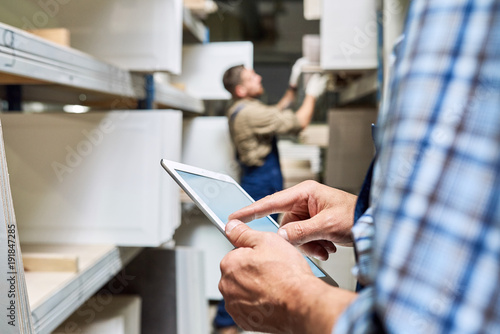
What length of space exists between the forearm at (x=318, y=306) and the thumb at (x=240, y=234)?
0.32 feet

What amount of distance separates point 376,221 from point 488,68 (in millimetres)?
126

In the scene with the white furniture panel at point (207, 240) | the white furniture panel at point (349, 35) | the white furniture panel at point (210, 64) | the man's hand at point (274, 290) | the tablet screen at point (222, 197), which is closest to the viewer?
the man's hand at point (274, 290)

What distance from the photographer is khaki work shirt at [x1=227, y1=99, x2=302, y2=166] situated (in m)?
2.17

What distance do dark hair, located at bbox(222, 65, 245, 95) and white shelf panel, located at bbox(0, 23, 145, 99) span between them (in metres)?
1.13

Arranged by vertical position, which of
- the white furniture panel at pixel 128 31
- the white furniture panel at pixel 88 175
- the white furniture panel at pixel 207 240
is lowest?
the white furniture panel at pixel 207 240

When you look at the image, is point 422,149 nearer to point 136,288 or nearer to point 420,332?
point 420,332

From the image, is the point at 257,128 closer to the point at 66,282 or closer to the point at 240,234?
the point at 66,282

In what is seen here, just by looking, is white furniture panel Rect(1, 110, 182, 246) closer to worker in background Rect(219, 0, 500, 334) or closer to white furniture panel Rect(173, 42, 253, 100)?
worker in background Rect(219, 0, 500, 334)

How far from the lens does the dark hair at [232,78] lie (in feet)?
7.69

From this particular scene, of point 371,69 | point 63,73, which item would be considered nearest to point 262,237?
point 63,73

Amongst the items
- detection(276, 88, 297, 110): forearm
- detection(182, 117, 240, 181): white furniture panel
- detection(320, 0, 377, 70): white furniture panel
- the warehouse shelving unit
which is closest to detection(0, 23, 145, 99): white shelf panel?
the warehouse shelving unit

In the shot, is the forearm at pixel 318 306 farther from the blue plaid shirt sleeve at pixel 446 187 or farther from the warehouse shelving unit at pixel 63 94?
the warehouse shelving unit at pixel 63 94

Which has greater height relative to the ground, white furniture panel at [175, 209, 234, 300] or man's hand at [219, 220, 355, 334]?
man's hand at [219, 220, 355, 334]

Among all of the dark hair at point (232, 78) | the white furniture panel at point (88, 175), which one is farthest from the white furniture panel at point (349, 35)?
the white furniture panel at point (88, 175)
